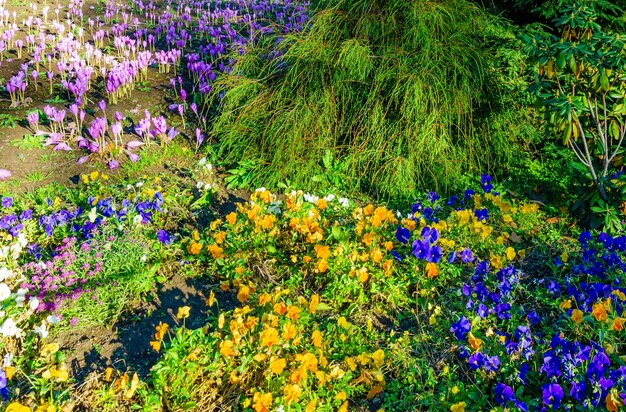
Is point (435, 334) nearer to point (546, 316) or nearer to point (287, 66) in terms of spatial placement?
point (546, 316)

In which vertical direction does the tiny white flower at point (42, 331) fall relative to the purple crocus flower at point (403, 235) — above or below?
below

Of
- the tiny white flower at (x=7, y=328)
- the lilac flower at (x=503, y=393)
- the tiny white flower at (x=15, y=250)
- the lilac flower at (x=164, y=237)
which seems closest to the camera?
the lilac flower at (x=503, y=393)

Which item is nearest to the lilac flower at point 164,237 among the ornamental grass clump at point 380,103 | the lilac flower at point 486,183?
the ornamental grass clump at point 380,103

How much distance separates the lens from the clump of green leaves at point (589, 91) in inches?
132

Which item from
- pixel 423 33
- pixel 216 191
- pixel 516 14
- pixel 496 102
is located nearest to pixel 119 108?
pixel 216 191

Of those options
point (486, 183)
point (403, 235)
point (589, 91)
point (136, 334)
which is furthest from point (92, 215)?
point (589, 91)

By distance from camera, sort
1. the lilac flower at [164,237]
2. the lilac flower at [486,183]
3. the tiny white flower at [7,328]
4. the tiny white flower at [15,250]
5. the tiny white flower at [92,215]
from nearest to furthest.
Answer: the tiny white flower at [7,328] < the tiny white flower at [15,250] < the lilac flower at [164,237] < the tiny white flower at [92,215] < the lilac flower at [486,183]

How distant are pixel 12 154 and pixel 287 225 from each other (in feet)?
9.04

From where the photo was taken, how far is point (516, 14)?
5.06 m

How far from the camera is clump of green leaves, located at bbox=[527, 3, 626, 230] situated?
3.36 metres

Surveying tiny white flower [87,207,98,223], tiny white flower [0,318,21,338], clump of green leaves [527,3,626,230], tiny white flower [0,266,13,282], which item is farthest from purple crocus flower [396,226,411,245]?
tiny white flower [0,266,13,282]

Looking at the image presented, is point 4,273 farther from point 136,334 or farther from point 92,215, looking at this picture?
point 136,334

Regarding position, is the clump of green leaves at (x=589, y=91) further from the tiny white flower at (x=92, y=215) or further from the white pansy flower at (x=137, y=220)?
the tiny white flower at (x=92, y=215)

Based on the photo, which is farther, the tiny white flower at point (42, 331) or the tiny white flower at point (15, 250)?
the tiny white flower at point (15, 250)
